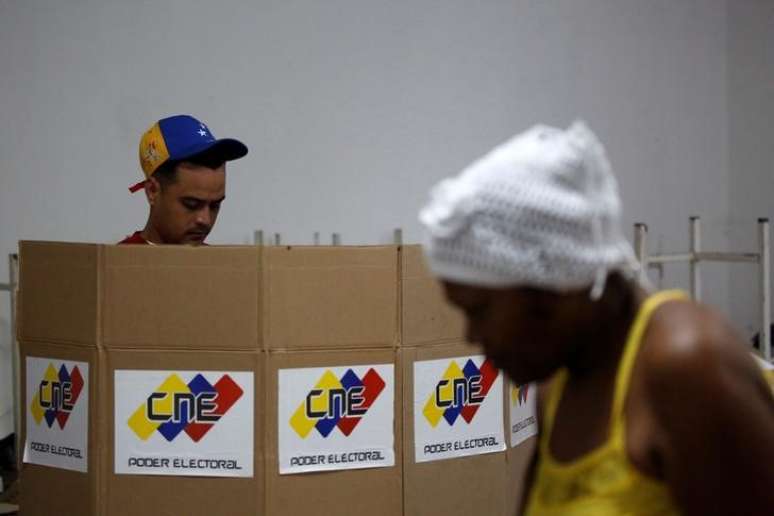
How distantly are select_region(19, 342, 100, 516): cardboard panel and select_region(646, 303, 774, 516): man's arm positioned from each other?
4.48 feet

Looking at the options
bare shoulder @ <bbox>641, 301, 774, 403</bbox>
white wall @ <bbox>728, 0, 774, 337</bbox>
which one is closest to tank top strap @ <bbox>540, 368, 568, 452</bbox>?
bare shoulder @ <bbox>641, 301, 774, 403</bbox>

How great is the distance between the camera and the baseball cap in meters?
2.24

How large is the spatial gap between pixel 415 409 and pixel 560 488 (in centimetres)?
108

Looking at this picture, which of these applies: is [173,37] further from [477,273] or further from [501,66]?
[477,273]

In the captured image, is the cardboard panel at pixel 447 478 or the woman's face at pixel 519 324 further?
the cardboard panel at pixel 447 478

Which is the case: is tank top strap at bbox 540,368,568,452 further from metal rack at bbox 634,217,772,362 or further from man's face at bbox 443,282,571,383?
metal rack at bbox 634,217,772,362

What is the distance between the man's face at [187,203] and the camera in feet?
7.43

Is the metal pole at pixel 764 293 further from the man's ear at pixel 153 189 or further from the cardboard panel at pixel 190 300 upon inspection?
the cardboard panel at pixel 190 300

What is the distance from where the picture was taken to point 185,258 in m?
1.90

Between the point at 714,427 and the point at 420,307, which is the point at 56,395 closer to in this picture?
Result: the point at 420,307

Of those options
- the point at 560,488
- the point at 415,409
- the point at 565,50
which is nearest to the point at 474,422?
the point at 415,409

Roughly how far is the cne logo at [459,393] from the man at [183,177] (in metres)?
0.66

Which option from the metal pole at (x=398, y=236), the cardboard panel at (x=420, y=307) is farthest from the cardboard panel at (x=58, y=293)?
the metal pole at (x=398, y=236)

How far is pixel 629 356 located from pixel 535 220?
0.15 m
